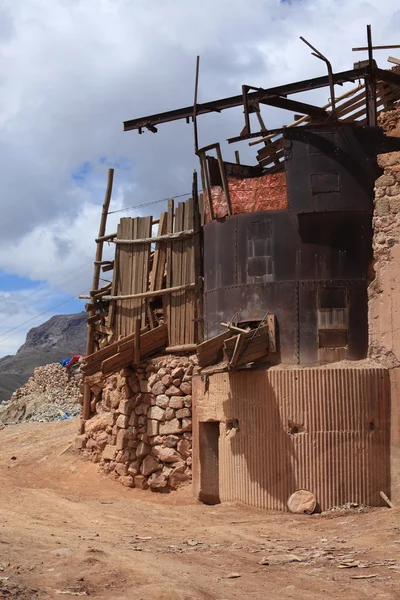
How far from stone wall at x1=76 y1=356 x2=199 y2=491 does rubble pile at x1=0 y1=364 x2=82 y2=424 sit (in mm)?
Answer: 11961

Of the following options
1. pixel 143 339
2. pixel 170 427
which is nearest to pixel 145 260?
pixel 143 339

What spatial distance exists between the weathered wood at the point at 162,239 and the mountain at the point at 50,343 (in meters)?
67.1

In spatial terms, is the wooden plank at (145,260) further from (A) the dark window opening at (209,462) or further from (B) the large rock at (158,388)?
(A) the dark window opening at (209,462)

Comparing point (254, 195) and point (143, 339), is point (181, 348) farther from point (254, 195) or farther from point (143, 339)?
point (254, 195)

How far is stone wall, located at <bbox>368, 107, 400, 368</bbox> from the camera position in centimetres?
1383

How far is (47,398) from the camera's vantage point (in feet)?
107

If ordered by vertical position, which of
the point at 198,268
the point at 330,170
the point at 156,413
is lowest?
the point at 156,413

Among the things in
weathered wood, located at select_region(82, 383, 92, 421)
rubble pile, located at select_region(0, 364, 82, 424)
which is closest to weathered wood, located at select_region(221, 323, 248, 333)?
weathered wood, located at select_region(82, 383, 92, 421)

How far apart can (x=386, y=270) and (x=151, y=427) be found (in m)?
6.02

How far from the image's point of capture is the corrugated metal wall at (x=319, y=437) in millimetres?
13438

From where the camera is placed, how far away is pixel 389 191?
14273 millimetres

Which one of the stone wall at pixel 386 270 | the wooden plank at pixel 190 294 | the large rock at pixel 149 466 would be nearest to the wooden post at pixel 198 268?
the wooden plank at pixel 190 294

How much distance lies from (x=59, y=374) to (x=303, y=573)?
26687 millimetres

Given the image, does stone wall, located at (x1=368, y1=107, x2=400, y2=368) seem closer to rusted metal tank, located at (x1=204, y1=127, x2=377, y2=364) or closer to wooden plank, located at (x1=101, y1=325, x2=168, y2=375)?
rusted metal tank, located at (x1=204, y1=127, x2=377, y2=364)
